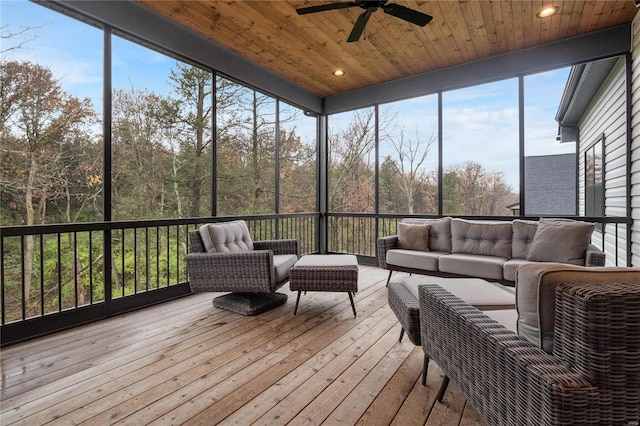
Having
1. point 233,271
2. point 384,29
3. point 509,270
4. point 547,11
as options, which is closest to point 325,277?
point 233,271

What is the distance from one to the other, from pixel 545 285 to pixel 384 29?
352 cm

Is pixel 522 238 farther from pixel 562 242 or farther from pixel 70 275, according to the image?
pixel 70 275

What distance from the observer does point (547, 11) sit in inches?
130

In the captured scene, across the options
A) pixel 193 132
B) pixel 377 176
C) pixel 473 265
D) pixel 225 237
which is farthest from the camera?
pixel 377 176

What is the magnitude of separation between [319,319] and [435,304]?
1538mm

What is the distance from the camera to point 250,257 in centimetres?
296

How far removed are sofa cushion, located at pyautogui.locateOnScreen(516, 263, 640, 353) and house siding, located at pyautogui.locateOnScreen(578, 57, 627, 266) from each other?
380 cm

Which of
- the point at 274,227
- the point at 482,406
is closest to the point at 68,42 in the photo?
the point at 274,227

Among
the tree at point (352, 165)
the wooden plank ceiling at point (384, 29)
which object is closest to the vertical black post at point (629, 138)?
the wooden plank ceiling at point (384, 29)

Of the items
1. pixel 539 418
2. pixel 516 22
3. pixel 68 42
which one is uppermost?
pixel 516 22

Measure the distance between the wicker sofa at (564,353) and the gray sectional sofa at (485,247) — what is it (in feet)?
6.66

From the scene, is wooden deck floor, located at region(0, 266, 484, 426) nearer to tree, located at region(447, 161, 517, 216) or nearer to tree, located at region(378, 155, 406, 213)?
tree, located at region(447, 161, 517, 216)

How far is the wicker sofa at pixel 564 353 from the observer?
844 mm

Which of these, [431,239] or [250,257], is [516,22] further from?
[250,257]
